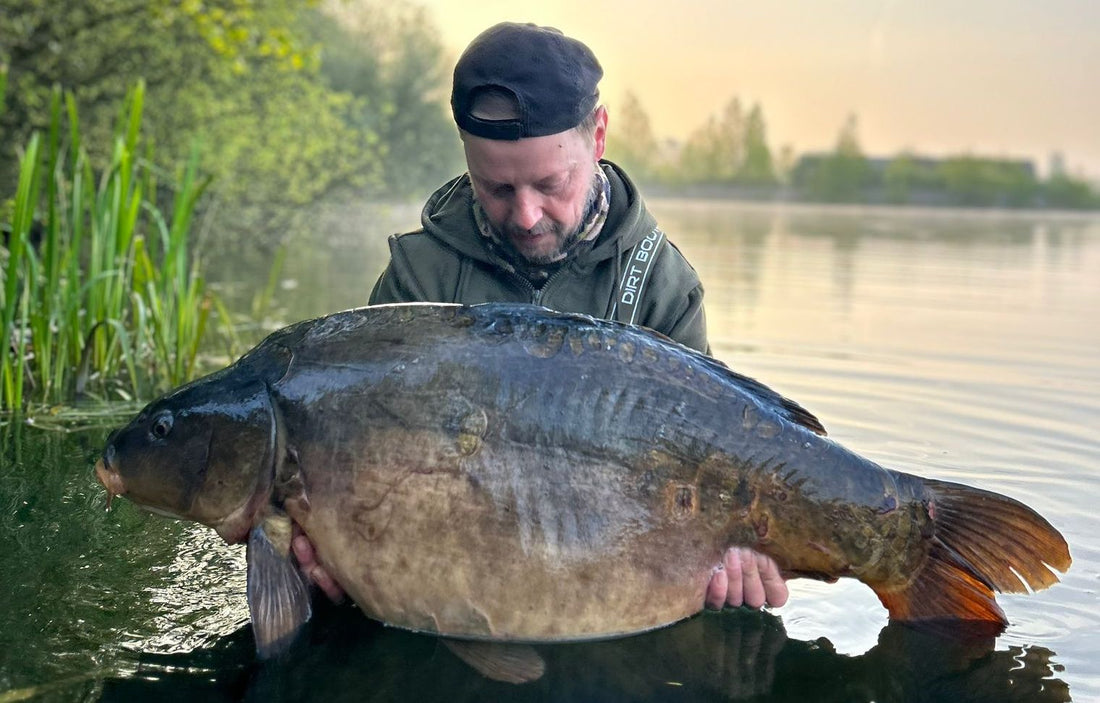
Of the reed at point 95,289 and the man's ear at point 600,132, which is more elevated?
the man's ear at point 600,132

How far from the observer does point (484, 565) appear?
253 centimetres

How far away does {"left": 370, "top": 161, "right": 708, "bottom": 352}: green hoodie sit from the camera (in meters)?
3.40

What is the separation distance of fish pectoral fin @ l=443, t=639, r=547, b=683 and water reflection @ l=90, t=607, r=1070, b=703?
1.5 inches

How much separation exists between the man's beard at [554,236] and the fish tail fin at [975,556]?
1.22 meters

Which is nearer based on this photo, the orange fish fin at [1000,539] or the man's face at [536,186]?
the orange fish fin at [1000,539]

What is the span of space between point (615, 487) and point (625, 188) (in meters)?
1.29

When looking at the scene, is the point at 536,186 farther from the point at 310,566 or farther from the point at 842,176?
the point at 842,176

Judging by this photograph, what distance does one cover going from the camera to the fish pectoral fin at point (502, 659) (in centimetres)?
255

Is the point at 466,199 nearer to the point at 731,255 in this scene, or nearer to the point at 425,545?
the point at 425,545

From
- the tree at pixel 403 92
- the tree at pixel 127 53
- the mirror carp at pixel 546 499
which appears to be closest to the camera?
the mirror carp at pixel 546 499

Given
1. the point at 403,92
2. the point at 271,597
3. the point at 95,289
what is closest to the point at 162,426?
the point at 271,597

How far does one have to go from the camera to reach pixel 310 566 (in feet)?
8.77

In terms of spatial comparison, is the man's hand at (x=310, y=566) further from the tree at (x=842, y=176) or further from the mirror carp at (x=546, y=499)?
the tree at (x=842, y=176)

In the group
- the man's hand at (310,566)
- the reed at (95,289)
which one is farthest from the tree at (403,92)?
the man's hand at (310,566)
